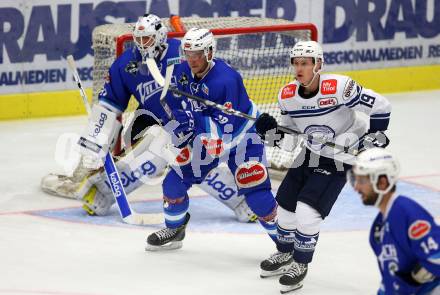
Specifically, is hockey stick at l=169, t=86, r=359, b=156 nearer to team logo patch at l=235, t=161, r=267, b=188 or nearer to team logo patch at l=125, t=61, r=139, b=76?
team logo patch at l=235, t=161, r=267, b=188

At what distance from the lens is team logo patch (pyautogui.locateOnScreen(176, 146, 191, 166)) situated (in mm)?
5883

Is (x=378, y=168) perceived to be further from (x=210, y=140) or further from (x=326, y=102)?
(x=210, y=140)

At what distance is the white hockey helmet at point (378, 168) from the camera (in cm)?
388

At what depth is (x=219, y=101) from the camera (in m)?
5.79

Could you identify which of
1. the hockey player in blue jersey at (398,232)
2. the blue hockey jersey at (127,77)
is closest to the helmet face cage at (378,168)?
the hockey player in blue jersey at (398,232)

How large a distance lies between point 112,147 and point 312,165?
198 cm

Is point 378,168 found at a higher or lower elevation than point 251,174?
higher

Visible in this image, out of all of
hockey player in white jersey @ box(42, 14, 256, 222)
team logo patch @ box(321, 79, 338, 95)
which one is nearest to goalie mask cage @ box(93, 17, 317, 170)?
hockey player in white jersey @ box(42, 14, 256, 222)

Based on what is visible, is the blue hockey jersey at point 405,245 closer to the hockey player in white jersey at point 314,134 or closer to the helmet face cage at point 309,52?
the hockey player in white jersey at point 314,134

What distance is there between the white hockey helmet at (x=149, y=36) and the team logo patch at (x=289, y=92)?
1086mm

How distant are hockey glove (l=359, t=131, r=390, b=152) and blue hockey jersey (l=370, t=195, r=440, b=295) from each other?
4.24ft

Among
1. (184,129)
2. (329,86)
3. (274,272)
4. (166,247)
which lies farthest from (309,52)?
(166,247)

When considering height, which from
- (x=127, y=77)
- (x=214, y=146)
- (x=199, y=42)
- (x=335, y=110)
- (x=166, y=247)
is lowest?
(x=166, y=247)

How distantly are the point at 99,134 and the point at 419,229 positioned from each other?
10.1ft
